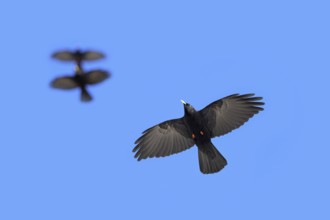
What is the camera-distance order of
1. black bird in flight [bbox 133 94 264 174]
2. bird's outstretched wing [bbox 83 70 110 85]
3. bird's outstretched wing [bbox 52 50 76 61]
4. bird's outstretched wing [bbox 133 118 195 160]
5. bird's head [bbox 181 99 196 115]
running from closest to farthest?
bird's outstretched wing [bbox 52 50 76 61] → bird's outstretched wing [bbox 83 70 110 85] → bird's head [bbox 181 99 196 115] → black bird in flight [bbox 133 94 264 174] → bird's outstretched wing [bbox 133 118 195 160]

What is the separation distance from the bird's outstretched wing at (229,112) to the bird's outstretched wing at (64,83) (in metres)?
5.63

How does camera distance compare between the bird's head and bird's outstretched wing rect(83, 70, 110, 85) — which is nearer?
bird's outstretched wing rect(83, 70, 110, 85)

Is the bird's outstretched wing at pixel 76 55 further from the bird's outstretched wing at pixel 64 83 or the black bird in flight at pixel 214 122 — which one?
the black bird in flight at pixel 214 122

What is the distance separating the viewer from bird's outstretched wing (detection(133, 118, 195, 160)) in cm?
1933

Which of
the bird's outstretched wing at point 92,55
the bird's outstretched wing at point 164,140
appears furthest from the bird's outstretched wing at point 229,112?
the bird's outstretched wing at point 92,55

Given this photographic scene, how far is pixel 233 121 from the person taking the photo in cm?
1905

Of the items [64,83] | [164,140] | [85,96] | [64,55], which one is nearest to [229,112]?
[164,140]

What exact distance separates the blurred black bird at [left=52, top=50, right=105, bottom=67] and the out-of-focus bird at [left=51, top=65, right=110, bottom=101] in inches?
13.9

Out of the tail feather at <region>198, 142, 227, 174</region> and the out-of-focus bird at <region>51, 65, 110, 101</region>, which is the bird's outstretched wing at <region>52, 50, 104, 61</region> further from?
the tail feather at <region>198, 142, 227, 174</region>

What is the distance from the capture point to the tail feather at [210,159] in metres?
19.0

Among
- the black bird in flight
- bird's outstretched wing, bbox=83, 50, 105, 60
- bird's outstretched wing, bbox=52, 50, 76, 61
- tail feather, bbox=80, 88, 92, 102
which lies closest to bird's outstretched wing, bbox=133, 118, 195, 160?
the black bird in flight

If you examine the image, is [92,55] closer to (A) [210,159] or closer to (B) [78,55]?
(B) [78,55]

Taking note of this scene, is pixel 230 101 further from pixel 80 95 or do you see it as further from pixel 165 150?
pixel 80 95

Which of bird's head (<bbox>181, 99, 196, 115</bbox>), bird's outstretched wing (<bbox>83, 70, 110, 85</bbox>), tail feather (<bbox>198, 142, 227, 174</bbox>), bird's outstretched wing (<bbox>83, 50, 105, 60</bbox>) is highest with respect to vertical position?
bird's head (<bbox>181, 99, 196, 115</bbox>)
